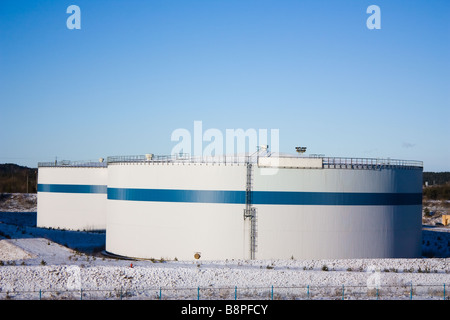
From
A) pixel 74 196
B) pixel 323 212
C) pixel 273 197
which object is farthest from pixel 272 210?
pixel 74 196

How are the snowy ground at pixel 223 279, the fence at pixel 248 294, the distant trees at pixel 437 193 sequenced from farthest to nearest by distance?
the distant trees at pixel 437 193 < the snowy ground at pixel 223 279 < the fence at pixel 248 294

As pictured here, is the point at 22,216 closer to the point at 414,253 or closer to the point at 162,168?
the point at 162,168

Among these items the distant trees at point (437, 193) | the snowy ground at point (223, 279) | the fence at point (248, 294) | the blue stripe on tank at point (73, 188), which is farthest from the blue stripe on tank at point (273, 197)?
the distant trees at point (437, 193)

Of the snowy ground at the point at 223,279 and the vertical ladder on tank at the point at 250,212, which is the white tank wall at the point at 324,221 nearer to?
the vertical ladder on tank at the point at 250,212

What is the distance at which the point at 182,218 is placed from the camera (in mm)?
38469

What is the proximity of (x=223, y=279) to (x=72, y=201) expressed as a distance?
36.8 metres

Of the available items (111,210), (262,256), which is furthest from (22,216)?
(262,256)

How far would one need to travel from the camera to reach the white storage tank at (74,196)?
199 feet

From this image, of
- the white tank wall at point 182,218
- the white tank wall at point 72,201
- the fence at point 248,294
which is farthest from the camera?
the white tank wall at point 72,201

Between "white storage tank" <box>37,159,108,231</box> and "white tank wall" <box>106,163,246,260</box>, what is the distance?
65.2 ft

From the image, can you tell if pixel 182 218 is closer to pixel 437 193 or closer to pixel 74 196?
pixel 74 196
